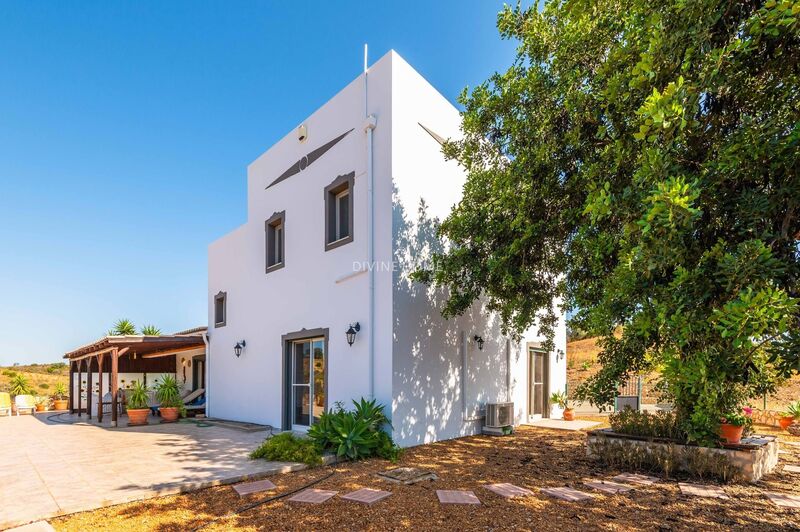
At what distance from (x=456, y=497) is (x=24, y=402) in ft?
64.2

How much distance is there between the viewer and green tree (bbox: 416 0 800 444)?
2830 millimetres

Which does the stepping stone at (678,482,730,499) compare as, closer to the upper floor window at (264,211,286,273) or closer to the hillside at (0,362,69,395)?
the upper floor window at (264,211,286,273)

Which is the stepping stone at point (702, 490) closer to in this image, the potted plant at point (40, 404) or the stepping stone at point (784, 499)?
the stepping stone at point (784, 499)

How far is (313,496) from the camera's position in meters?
5.19

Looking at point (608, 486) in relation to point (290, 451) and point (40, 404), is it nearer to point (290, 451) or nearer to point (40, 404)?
point (290, 451)

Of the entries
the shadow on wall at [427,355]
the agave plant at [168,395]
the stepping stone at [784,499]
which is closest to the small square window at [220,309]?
the agave plant at [168,395]

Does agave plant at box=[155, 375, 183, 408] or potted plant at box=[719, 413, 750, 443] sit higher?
potted plant at box=[719, 413, 750, 443]

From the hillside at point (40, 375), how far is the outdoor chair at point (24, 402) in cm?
942

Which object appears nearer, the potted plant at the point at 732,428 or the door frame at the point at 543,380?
the potted plant at the point at 732,428

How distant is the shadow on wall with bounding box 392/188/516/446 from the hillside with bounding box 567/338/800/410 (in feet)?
8.63

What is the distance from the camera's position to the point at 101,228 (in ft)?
51.8

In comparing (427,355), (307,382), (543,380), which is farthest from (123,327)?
(543,380)

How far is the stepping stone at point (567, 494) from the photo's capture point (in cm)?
514

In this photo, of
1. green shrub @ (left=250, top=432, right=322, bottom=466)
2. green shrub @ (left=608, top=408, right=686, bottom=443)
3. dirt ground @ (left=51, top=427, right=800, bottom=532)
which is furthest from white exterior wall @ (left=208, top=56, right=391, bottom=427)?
green shrub @ (left=608, top=408, right=686, bottom=443)
